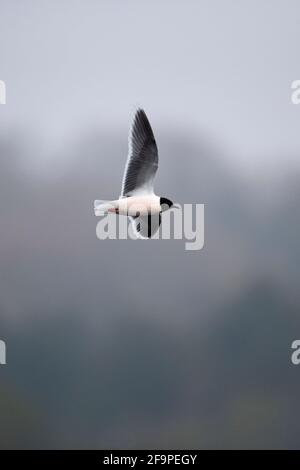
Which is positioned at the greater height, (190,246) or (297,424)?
(190,246)

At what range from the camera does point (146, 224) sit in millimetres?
4668

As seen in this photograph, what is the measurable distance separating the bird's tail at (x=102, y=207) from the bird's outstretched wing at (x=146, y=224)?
0.32 meters

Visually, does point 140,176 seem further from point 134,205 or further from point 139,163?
point 134,205

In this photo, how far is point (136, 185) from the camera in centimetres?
454

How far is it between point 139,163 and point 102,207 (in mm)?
370

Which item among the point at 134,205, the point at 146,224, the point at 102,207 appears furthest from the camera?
the point at 146,224

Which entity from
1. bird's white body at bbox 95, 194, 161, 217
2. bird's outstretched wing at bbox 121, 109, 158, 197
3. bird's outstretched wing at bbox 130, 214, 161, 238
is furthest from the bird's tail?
bird's outstretched wing at bbox 130, 214, 161, 238

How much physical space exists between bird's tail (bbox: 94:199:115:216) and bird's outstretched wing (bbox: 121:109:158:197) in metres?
0.17

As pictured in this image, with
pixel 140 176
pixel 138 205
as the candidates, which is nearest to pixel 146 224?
pixel 138 205

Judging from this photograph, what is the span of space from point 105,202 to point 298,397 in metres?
13.9
